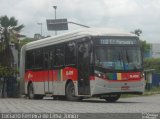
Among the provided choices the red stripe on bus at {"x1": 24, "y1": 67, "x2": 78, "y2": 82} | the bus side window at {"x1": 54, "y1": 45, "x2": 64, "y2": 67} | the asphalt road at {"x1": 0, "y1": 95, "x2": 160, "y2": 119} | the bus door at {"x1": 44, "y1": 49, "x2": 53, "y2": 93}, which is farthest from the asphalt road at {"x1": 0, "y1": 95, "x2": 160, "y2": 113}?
the bus door at {"x1": 44, "y1": 49, "x2": 53, "y2": 93}

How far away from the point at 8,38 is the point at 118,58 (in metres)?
23.8

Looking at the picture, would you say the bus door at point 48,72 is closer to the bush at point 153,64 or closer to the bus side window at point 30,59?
the bus side window at point 30,59

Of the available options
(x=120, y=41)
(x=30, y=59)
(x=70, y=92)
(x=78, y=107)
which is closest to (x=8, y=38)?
(x=30, y=59)

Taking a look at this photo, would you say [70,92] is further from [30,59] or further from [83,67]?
[30,59]

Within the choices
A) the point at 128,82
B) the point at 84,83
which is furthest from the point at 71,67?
the point at 128,82

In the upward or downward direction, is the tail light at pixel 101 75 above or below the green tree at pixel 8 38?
below

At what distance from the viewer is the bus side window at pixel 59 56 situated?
26955 millimetres

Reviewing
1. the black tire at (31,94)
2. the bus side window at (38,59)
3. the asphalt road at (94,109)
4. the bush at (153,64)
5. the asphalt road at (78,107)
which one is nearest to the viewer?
the asphalt road at (94,109)

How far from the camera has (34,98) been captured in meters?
32.0

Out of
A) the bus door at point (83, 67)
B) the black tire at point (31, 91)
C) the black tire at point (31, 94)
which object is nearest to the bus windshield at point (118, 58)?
the bus door at point (83, 67)

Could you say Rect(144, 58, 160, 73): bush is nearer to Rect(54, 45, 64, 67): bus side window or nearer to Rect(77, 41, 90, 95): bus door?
Rect(54, 45, 64, 67): bus side window

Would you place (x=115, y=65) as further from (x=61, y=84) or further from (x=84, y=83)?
(x=61, y=84)

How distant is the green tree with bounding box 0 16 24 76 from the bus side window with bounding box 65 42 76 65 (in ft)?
52.7

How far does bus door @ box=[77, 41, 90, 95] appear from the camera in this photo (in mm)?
24422
